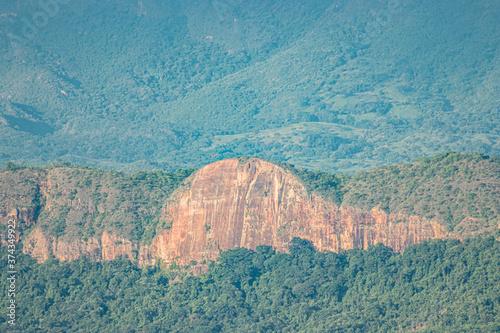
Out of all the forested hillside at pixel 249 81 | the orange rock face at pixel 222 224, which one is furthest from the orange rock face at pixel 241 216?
the forested hillside at pixel 249 81

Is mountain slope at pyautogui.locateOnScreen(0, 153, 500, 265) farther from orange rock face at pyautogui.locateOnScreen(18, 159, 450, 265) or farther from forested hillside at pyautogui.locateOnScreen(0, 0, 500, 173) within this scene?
forested hillside at pyautogui.locateOnScreen(0, 0, 500, 173)

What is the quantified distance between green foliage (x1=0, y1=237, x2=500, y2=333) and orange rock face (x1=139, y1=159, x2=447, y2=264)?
0.93m

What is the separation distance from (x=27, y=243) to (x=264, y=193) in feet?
51.5

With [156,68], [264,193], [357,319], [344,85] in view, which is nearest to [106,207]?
[264,193]

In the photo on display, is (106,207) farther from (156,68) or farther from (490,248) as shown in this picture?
(156,68)

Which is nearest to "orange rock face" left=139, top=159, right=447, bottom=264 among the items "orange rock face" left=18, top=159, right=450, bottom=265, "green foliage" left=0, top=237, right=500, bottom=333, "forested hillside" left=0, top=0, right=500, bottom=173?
"orange rock face" left=18, top=159, right=450, bottom=265

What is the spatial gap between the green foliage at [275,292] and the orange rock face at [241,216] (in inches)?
36.7

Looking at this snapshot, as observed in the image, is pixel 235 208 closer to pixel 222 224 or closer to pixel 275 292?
pixel 222 224

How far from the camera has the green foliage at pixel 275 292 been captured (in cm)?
5566

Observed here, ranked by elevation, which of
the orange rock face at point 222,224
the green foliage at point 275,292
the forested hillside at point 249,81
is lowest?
the green foliage at point 275,292

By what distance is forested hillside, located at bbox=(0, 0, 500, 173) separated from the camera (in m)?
134

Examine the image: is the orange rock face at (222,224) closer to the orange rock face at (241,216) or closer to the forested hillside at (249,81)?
the orange rock face at (241,216)

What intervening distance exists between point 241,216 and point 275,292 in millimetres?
5778

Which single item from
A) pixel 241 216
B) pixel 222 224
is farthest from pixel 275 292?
pixel 222 224
